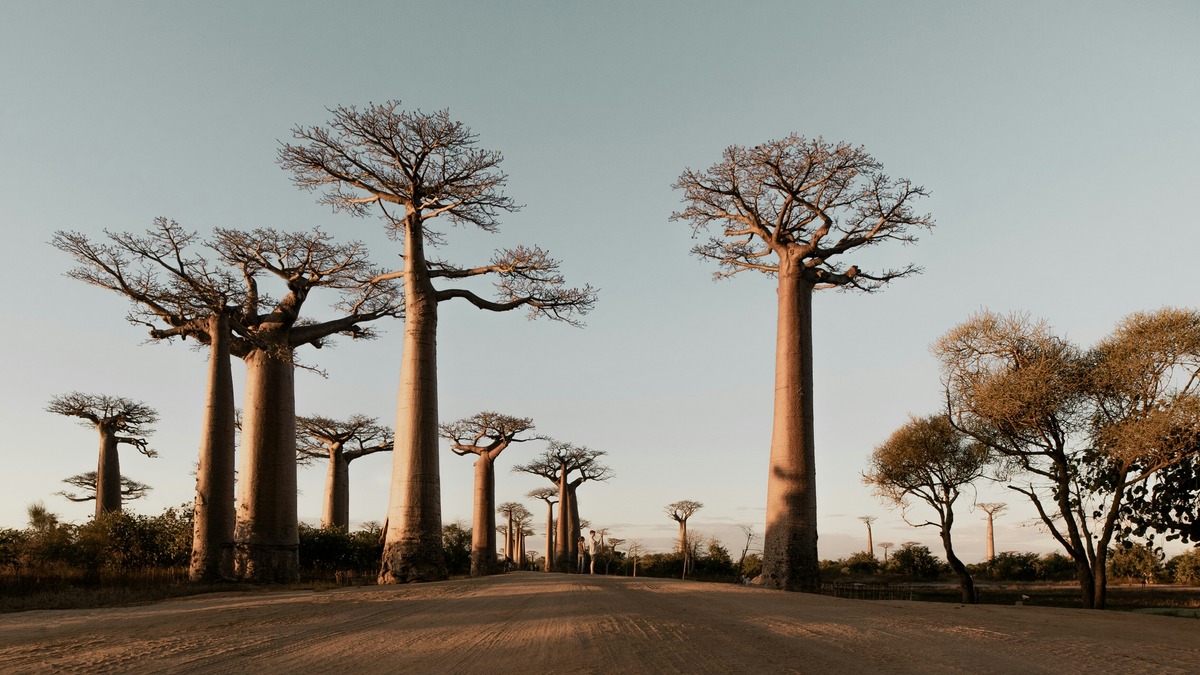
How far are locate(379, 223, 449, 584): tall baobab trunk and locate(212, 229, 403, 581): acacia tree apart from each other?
13.6 ft

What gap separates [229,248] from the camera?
65.0ft

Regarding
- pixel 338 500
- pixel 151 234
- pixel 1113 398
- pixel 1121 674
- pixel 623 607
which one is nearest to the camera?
pixel 1121 674

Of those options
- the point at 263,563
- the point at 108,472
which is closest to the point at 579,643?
the point at 263,563

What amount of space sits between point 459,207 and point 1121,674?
17.3 meters

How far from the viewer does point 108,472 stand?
33312mm

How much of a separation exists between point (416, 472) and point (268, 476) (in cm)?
525

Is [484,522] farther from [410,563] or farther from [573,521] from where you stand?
[410,563]

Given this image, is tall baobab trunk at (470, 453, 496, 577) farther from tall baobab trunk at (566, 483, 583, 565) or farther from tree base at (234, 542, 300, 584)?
tree base at (234, 542, 300, 584)

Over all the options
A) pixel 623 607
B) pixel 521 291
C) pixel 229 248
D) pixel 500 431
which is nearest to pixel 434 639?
pixel 623 607

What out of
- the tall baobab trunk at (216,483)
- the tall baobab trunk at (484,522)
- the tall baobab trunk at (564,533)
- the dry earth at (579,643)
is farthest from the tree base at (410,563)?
the tall baobab trunk at (564,533)

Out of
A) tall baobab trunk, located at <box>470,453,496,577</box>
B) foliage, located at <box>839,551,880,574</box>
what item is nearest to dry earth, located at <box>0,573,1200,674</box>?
tall baobab trunk, located at <box>470,453,496,577</box>

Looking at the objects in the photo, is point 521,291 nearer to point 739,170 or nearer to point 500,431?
point 739,170

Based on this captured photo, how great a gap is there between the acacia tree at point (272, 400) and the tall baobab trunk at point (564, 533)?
85.5ft

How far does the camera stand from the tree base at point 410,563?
1631cm
